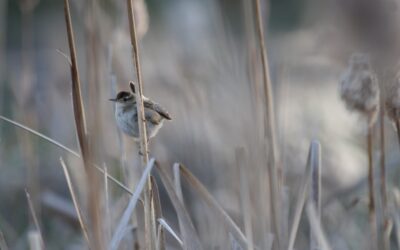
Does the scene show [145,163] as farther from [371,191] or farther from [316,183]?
[371,191]

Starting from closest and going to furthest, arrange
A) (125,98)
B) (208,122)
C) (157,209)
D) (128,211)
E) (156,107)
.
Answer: (128,211), (157,209), (156,107), (125,98), (208,122)

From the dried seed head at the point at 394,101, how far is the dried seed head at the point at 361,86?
0.16 ft

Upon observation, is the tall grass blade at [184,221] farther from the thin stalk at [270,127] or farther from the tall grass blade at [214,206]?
the thin stalk at [270,127]

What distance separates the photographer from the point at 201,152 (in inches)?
119

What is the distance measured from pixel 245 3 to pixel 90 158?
0.68 m

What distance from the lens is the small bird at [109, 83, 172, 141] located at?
244cm

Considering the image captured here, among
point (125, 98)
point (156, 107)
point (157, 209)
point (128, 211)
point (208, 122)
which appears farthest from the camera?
point (208, 122)

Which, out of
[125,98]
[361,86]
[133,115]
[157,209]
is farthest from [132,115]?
[361,86]

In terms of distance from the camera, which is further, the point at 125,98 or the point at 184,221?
the point at 125,98

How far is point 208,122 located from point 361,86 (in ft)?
3.51

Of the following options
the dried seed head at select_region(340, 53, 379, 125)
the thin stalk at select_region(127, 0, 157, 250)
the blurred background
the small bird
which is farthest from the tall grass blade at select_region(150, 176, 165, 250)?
the dried seed head at select_region(340, 53, 379, 125)

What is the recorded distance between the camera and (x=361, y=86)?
6.60 ft

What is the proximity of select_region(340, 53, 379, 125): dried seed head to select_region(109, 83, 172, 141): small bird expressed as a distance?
0.60m

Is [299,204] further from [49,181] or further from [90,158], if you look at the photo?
[49,181]
